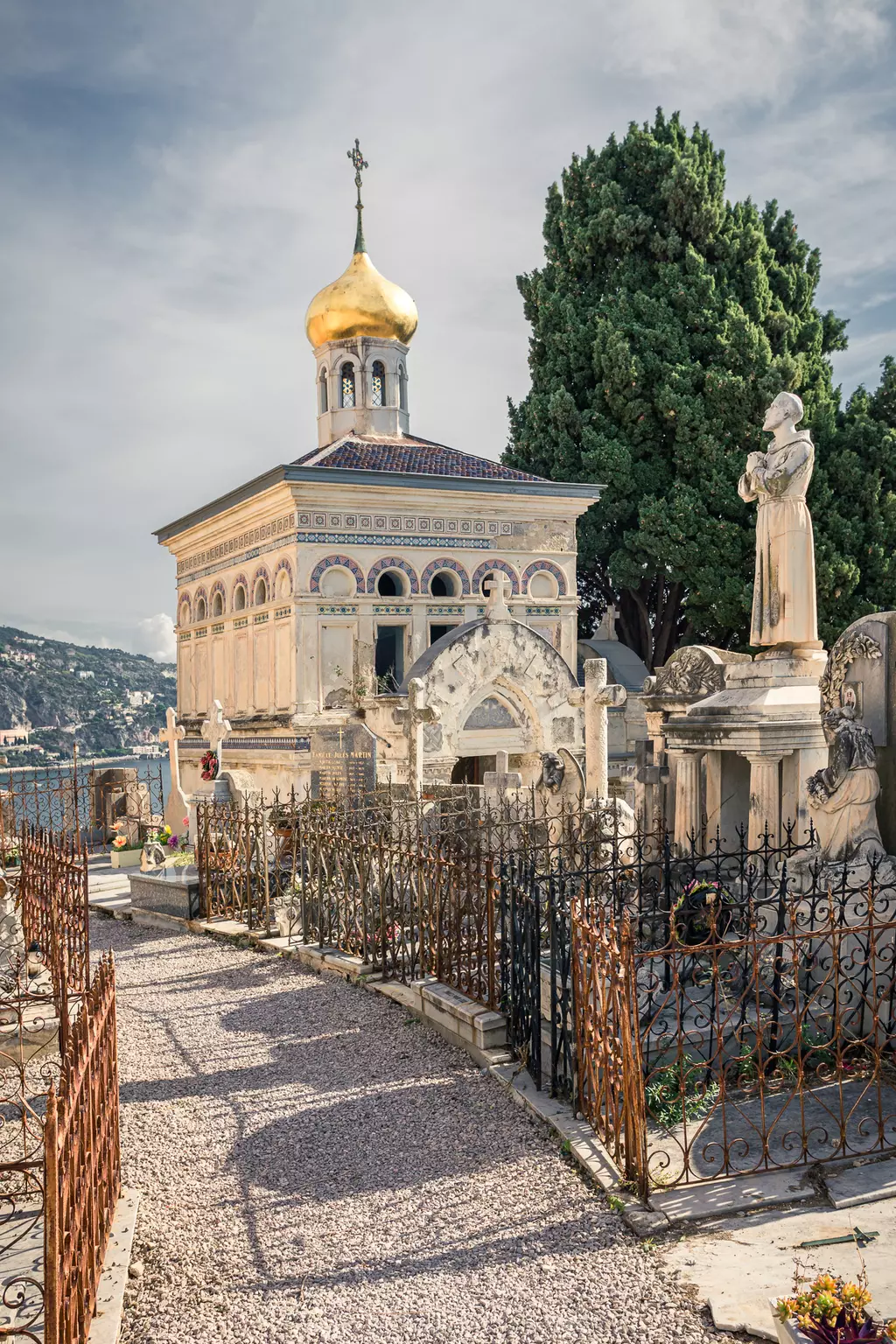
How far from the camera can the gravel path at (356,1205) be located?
4.38 meters

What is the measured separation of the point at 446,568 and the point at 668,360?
7728 mm

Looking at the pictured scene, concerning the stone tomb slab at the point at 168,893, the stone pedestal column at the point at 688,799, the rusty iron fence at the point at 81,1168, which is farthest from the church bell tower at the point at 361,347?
the rusty iron fence at the point at 81,1168

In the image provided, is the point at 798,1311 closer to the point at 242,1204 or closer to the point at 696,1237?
the point at 696,1237

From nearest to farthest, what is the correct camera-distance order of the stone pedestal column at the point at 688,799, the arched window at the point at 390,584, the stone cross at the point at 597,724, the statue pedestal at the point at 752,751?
the statue pedestal at the point at 752,751 → the stone pedestal column at the point at 688,799 → the stone cross at the point at 597,724 → the arched window at the point at 390,584

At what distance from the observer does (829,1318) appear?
358 cm

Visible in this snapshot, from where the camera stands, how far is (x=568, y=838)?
11742 millimetres

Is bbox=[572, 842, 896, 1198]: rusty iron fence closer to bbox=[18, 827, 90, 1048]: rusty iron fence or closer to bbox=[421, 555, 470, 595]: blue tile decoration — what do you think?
bbox=[18, 827, 90, 1048]: rusty iron fence

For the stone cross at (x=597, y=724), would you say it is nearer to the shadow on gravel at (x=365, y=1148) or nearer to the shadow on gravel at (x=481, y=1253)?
the shadow on gravel at (x=365, y=1148)

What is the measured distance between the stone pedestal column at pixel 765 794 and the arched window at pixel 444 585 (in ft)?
52.7

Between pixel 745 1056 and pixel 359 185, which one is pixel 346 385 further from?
pixel 745 1056

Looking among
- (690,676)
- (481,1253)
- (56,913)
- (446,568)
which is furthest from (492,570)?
(481,1253)

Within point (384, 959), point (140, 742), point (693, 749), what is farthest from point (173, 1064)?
point (140, 742)

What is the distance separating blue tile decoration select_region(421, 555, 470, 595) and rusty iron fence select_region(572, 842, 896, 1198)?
17.8 meters

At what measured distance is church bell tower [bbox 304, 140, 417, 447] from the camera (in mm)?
27391
